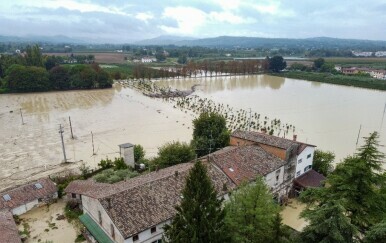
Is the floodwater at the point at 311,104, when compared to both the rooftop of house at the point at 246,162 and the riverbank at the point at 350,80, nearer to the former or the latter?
the riverbank at the point at 350,80

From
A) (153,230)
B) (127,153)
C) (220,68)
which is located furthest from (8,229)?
(220,68)

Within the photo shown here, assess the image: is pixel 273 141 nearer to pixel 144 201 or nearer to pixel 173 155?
pixel 173 155

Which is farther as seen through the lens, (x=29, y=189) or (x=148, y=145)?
(x=148, y=145)

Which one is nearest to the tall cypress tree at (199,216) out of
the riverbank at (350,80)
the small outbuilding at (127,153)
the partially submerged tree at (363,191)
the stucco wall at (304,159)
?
the partially submerged tree at (363,191)

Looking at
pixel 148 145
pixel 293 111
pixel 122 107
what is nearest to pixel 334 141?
pixel 293 111

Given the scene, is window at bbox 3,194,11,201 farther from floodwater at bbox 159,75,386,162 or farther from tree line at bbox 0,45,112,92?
tree line at bbox 0,45,112,92

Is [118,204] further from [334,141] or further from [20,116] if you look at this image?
[20,116]
